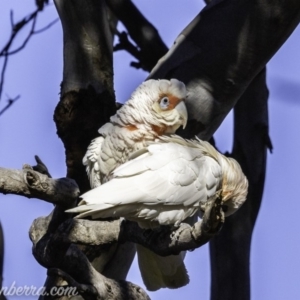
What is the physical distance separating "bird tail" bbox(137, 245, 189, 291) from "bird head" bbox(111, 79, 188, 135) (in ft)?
2.08

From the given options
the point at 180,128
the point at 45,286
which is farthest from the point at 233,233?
the point at 45,286

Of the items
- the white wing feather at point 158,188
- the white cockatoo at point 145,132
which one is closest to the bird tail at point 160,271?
the white cockatoo at point 145,132

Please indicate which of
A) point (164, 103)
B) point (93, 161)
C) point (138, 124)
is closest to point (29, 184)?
point (93, 161)

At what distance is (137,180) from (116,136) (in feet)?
1.91

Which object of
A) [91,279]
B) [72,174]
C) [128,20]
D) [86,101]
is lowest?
[91,279]

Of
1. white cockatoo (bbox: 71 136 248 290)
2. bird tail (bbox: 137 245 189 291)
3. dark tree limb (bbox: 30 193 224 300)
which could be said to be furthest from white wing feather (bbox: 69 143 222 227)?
bird tail (bbox: 137 245 189 291)

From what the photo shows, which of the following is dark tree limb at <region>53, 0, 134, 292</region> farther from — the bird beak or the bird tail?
the bird beak

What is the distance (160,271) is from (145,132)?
712 millimetres

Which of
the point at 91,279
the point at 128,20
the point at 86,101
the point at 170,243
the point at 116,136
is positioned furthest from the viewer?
the point at 128,20

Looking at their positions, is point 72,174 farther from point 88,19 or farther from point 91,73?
point 88,19

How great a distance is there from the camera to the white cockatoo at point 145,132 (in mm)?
3566

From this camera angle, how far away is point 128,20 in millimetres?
4645

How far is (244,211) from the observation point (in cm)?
468

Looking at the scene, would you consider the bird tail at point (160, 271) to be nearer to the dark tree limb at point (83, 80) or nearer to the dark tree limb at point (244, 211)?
the dark tree limb at point (83, 80)
